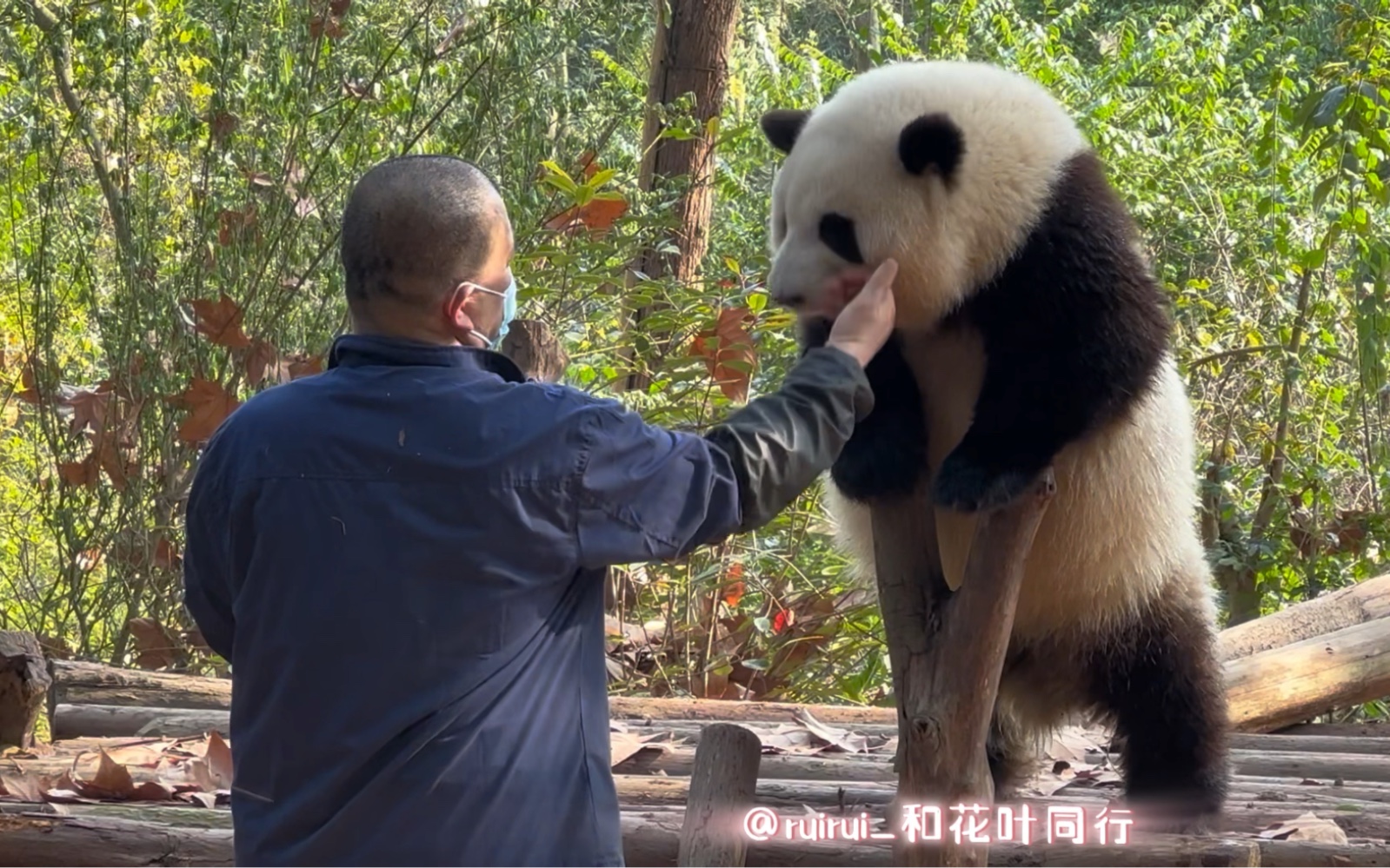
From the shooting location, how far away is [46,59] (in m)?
5.56

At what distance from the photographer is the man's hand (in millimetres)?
2467

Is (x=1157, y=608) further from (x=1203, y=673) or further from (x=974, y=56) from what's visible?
(x=974, y=56)

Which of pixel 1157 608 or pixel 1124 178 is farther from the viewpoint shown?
pixel 1124 178

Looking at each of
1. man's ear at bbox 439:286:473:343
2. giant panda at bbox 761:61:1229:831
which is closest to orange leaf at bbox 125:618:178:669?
giant panda at bbox 761:61:1229:831

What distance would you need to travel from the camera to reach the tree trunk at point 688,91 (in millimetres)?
6504

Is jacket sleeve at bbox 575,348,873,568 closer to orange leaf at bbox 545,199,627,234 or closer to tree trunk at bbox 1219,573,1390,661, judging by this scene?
orange leaf at bbox 545,199,627,234

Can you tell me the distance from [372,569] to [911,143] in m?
1.55

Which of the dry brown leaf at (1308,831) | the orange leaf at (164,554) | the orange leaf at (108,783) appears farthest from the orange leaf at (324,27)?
the dry brown leaf at (1308,831)

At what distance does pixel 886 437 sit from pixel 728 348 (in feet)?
6.78

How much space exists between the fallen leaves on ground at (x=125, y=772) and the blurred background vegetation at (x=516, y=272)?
4.84 ft

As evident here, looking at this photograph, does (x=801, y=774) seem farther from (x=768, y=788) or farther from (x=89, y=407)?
(x=89, y=407)

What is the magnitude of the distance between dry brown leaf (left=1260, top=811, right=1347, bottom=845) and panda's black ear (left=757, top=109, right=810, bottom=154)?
201 cm

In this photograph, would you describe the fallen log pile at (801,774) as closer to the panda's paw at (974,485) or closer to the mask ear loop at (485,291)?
the panda's paw at (974,485)

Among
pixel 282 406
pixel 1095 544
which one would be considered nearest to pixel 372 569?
pixel 282 406
